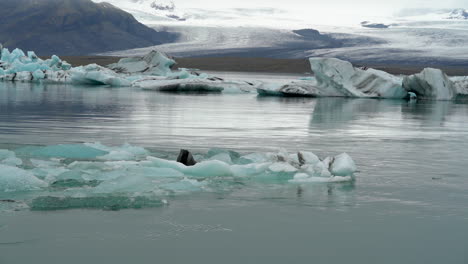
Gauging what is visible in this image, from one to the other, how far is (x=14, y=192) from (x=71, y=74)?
28404mm

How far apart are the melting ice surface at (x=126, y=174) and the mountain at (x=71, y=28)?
16185 cm

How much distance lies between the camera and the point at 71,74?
1308 inches

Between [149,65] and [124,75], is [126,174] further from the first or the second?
[149,65]

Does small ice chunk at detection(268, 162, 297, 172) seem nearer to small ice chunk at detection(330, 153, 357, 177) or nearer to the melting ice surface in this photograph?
the melting ice surface

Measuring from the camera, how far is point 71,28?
177m

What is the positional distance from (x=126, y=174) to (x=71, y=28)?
177909mm

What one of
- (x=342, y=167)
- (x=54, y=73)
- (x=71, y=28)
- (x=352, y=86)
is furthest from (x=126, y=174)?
(x=71, y=28)

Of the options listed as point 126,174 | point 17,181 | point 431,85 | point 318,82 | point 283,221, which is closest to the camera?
point 283,221

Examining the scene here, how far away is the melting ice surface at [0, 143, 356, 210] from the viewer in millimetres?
5609

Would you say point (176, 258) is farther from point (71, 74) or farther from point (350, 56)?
point (350, 56)

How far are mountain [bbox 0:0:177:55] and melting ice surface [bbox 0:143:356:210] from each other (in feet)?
531

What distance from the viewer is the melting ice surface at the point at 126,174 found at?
221 inches

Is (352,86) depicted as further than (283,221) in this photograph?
Yes

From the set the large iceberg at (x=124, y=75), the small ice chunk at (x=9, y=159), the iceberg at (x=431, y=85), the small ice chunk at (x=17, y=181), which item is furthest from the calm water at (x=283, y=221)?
the large iceberg at (x=124, y=75)
